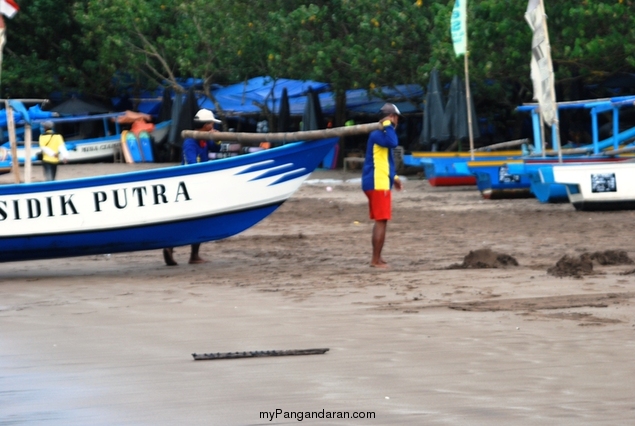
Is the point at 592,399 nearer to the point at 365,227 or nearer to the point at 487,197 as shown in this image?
the point at 365,227

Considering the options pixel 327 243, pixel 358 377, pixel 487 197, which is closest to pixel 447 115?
pixel 487 197

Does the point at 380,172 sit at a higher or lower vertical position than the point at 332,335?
higher

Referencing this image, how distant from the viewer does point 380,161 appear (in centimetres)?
945

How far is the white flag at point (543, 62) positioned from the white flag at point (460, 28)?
8.72ft

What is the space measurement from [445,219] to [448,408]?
996 centimetres

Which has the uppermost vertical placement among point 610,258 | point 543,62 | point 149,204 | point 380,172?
point 543,62

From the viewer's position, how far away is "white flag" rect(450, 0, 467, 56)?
17.8 metres

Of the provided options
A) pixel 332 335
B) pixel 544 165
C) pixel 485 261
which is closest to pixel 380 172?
pixel 485 261

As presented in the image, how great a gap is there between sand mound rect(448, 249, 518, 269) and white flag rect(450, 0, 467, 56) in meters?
9.07

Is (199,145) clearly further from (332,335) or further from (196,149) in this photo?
(332,335)

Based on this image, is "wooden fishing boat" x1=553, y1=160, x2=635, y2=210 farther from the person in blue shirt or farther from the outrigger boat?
the person in blue shirt

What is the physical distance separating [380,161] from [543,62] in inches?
254

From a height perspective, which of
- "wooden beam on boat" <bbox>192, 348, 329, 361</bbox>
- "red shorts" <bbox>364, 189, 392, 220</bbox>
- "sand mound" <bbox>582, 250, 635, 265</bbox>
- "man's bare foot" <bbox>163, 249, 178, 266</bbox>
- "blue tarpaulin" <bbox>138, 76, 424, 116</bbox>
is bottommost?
"sand mound" <bbox>582, 250, 635, 265</bbox>

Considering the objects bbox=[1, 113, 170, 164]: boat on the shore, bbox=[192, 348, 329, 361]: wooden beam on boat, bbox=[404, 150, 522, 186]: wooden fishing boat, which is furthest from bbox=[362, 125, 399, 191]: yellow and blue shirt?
bbox=[1, 113, 170, 164]: boat on the shore
